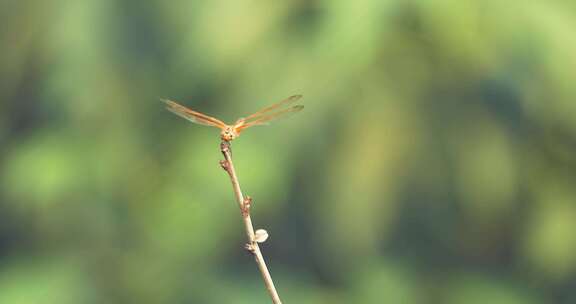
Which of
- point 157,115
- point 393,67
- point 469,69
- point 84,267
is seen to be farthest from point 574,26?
point 84,267

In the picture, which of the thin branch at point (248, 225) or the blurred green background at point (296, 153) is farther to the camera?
the blurred green background at point (296, 153)

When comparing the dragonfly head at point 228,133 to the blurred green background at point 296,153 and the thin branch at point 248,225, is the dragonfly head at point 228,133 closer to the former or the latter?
the thin branch at point 248,225

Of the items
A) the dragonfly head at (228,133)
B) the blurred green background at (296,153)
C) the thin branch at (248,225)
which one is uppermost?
the blurred green background at (296,153)

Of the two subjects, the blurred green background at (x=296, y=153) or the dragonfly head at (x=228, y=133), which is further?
the blurred green background at (x=296, y=153)

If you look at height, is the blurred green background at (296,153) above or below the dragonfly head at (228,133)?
above

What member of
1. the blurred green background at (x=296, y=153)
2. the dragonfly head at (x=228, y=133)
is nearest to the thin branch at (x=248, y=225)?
the dragonfly head at (x=228, y=133)

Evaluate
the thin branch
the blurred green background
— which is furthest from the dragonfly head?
the blurred green background

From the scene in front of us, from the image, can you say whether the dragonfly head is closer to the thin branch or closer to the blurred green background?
the thin branch

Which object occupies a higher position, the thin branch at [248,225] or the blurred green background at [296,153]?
the blurred green background at [296,153]
